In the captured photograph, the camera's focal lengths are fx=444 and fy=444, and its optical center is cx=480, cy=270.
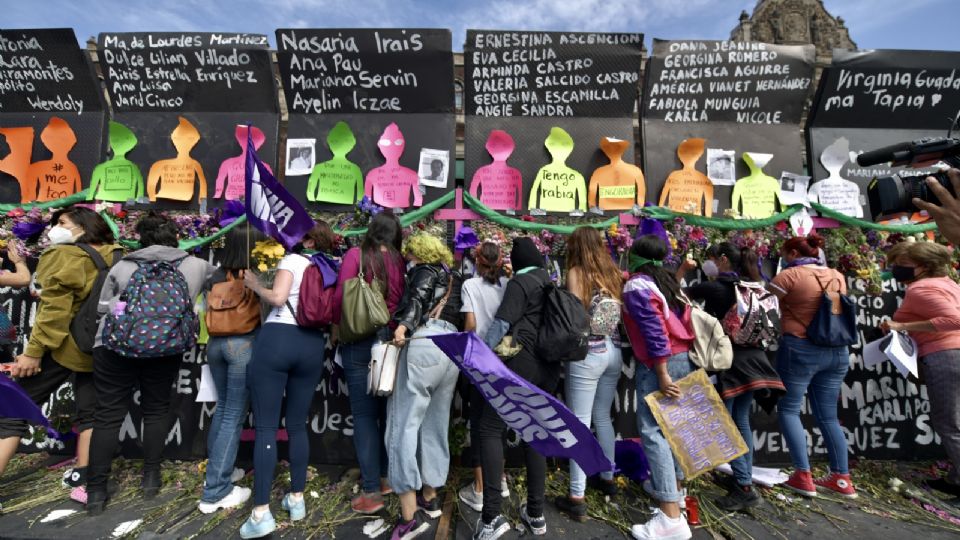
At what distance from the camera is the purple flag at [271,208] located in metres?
2.85

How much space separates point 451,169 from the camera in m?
4.06

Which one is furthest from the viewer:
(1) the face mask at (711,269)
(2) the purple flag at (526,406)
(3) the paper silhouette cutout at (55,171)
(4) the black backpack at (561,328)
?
(3) the paper silhouette cutout at (55,171)

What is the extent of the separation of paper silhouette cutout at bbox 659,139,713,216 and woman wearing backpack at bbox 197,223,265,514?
135 inches

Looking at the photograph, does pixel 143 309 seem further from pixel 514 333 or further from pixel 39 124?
pixel 39 124

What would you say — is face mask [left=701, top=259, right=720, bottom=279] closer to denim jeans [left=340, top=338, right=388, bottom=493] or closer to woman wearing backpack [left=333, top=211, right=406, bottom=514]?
woman wearing backpack [left=333, top=211, right=406, bottom=514]

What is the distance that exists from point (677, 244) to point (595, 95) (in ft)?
5.22

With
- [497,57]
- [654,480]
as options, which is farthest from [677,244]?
[497,57]

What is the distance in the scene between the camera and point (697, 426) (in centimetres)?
281

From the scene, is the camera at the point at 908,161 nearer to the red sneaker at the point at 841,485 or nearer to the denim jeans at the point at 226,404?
→ the red sneaker at the point at 841,485

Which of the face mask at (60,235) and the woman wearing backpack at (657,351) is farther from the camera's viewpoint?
the face mask at (60,235)

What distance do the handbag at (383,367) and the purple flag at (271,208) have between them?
0.98 m

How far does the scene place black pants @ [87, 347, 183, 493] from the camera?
9.55 feet

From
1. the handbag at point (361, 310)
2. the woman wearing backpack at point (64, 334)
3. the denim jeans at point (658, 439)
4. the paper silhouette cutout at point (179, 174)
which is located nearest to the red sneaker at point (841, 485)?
the denim jeans at point (658, 439)

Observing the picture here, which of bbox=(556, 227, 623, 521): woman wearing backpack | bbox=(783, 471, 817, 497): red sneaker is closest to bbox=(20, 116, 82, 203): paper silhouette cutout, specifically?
bbox=(556, 227, 623, 521): woman wearing backpack
